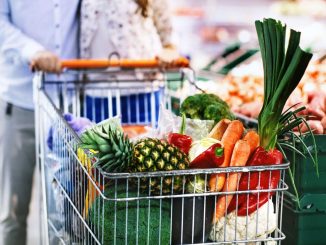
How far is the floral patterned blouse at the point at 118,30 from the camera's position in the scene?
3.26m

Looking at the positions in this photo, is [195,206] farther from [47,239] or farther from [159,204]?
[47,239]

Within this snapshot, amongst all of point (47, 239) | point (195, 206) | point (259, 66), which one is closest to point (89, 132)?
point (195, 206)

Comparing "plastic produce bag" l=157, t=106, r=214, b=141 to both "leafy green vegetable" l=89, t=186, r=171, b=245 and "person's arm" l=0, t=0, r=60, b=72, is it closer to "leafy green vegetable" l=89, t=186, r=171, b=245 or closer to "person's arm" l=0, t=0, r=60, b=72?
"leafy green vegetable" l=89, t=186, r=171, b=245

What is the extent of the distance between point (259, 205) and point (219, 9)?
6.43 metres

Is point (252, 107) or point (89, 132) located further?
point (252, 107)

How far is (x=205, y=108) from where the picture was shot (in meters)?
2.49

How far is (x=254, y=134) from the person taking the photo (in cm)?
200

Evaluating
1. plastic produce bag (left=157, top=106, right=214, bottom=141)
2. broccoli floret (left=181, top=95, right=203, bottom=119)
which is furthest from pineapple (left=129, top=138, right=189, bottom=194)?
broccoli floret (left=181, top=95, right=203, bottom=119)

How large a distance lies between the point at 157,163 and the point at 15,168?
1630 millimetres

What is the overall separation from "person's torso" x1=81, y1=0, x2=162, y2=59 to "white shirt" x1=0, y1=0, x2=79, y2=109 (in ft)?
0.33

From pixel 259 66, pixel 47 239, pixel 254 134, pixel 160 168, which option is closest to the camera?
pixel 160 168

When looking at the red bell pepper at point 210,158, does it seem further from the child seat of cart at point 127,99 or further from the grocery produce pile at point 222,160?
the child seat of cart at point 127,99

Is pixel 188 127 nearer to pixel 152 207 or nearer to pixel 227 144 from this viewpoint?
pixel 227 144

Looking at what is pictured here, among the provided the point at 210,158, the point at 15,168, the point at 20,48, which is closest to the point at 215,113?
the point at 210,158
